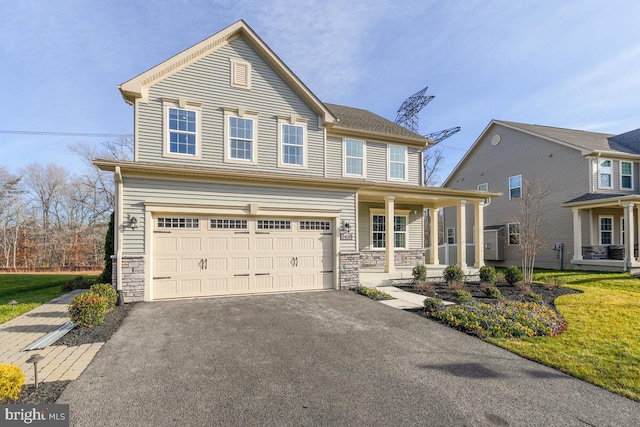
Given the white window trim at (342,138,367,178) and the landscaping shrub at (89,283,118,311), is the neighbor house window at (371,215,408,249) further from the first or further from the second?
the landscaping shrub at (89,283,118,311)

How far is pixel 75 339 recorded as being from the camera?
214 inches

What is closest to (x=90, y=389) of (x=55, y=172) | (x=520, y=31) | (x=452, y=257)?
(x=520, y=31)

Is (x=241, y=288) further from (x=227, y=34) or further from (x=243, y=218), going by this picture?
(x=227, y=34)

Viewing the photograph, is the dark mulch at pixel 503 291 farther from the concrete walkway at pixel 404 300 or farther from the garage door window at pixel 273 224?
the garage door window at pixel 273 224

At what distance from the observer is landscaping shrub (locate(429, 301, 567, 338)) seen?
19.5 ft

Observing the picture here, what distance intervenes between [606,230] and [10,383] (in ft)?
75.6

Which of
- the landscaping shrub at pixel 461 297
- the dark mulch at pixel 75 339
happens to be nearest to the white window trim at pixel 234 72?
the dark mulch at pixel 75 339

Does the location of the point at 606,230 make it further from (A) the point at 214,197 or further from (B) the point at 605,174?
(A) the point at 214,197

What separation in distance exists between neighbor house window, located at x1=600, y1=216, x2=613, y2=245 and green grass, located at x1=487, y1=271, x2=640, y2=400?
921cm

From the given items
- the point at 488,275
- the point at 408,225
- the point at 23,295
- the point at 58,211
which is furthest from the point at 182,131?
the point at 58,211

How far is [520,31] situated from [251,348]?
436 inches

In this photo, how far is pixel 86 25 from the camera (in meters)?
9.60

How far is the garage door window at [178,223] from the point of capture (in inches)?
342

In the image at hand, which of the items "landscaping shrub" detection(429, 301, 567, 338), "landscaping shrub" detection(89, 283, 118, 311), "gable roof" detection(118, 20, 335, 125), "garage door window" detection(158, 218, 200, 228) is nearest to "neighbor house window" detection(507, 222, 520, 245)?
"landscaping shrub" detection(429, 301, 567, 338)
